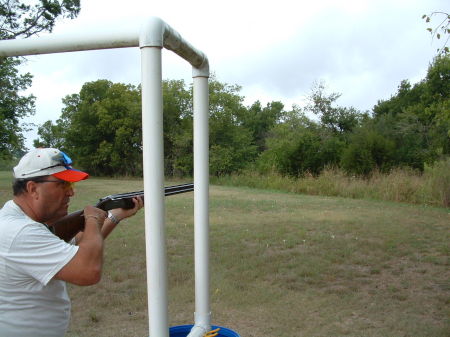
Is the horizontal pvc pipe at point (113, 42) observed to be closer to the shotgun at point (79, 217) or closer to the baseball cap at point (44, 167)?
the baseball cap at point (44, 167)

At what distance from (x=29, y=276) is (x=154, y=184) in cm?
63

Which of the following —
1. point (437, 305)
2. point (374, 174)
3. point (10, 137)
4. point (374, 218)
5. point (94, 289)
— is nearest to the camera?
point (437, 305)

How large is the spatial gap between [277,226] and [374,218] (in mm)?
2510

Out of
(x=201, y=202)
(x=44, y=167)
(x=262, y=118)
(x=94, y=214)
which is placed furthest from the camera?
(x=262, y=118)

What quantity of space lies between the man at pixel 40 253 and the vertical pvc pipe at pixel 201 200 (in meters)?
0.54

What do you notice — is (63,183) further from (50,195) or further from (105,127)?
(105,127)

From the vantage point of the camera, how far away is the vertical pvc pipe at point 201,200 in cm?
224

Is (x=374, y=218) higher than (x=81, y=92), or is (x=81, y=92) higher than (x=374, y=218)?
(x=81, y=92)

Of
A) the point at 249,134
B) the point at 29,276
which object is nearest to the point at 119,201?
the point at 29,276

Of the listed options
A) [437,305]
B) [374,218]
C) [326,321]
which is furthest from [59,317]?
[374,218]

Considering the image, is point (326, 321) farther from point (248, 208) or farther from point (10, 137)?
point (10, 137)

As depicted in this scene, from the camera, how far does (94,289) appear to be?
530 centimetres

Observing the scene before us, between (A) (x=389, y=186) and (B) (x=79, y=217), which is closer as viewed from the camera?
(B) (x=79, y=217)

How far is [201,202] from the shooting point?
7.57 feet
